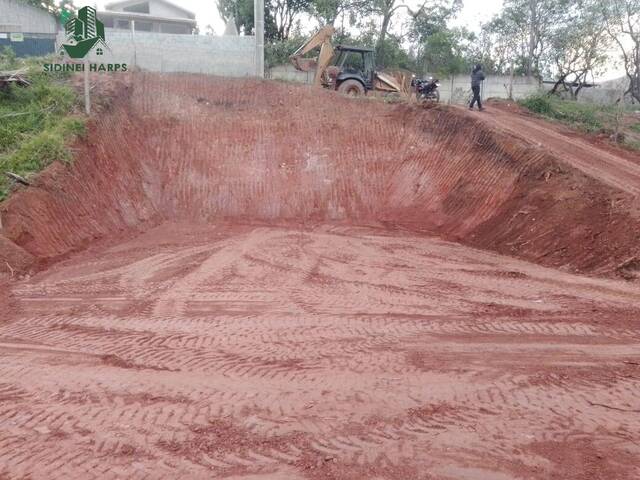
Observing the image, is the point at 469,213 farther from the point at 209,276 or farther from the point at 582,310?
the point at 209,276

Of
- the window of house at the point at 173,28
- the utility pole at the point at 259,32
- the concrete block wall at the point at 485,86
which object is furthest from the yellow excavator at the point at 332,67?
the window of house at the point at 173,28

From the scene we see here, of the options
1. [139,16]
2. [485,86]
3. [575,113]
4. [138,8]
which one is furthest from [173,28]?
[575,113]

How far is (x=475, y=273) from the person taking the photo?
32.3 feet

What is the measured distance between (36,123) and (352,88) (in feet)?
37.9

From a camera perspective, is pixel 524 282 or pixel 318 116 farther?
pixel 318 116

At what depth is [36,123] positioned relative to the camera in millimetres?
13500

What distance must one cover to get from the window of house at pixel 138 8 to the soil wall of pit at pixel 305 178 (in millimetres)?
21798

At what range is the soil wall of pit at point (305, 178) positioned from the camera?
10.8 m

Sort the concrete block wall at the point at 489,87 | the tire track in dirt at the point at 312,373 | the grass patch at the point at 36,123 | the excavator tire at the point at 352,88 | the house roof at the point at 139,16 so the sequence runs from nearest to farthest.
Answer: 1. the tire track in dirt at the point at 312,373
2. the grass patch at the point at 36,123
3. the excavator tire at the point at 352,88
4. the concrete block wall at the point at 489,87
5. the house roof at the point at 139,16

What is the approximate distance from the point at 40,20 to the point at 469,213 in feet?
82.2

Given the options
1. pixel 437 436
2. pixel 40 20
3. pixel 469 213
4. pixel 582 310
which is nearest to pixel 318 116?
pixel 469 213

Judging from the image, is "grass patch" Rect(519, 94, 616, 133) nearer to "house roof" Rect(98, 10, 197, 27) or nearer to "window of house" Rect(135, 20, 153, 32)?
"house roof" Rect(98, 10, 197, 27)

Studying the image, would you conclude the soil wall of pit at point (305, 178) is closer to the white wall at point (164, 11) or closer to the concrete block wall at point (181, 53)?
the concrete block wall at point (181, 53)

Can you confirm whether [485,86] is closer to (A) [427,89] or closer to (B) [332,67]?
(A) [427,89]
